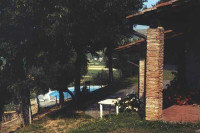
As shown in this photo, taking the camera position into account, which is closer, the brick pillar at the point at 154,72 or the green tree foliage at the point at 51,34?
the brick pillar at the point at 154,72

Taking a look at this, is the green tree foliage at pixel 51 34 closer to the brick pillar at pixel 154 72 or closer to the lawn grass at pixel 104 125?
the lawn grass at pixel 104 125

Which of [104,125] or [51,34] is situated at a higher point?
[51,34]

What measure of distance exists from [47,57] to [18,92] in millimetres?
3929

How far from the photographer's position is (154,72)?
9656mm

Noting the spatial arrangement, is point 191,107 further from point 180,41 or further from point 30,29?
point 30,29

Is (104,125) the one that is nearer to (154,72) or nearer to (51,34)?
(154,72)

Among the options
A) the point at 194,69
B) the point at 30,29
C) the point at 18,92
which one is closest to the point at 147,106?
the point at 194,69

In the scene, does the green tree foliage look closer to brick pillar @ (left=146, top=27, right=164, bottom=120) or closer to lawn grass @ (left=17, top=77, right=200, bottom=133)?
lawn grass @ (left=17, top=77, right=200, bottom=133)

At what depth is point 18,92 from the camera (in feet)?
69.9

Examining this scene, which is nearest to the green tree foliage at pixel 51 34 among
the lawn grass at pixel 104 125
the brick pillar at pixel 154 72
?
the lawn grass at pixel 104 125

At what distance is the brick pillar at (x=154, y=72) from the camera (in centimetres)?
959

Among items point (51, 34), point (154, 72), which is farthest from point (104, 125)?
point (51, 34)

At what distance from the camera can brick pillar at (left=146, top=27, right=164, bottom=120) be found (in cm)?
959

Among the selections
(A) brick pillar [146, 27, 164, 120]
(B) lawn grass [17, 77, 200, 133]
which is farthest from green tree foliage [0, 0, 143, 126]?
(A) brick pillar [146, 27, 164, 120]
